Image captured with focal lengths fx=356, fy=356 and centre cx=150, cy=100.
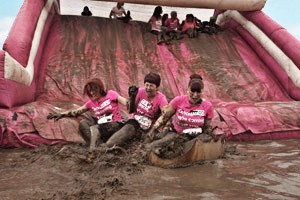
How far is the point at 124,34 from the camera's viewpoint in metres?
6.72

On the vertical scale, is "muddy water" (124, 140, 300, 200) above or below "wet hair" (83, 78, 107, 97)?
below

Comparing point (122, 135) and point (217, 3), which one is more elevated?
point (217, 3)

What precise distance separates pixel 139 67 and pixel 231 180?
3698mm

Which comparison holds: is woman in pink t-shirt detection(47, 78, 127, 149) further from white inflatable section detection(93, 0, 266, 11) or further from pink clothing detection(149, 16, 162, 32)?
pink clothing detection(149, 16, 162, 32)

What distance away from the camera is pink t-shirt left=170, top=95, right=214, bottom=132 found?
3035mm

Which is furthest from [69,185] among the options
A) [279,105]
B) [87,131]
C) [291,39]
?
[291,39]

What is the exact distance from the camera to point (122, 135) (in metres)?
3.07

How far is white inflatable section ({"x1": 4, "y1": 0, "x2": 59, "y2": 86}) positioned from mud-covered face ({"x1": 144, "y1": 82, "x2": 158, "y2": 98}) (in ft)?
5.14

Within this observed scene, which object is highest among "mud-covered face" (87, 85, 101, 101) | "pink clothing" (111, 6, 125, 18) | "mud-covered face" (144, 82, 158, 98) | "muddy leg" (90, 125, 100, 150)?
"pink clothing" (111, 6, 125, 18)

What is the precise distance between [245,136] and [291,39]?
101 inches

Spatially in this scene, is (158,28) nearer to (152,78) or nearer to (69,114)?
(69,114)

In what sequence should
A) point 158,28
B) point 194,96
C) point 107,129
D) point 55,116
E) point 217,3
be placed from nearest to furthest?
point 194,96 → point 107,129 → point 55,116 → point 217,3 → point 158,28

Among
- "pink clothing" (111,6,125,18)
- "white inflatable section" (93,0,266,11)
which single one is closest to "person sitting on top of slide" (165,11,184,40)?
"white inflatable section" (93,0,266,11)

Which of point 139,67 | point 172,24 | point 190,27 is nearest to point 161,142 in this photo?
point 139,67
